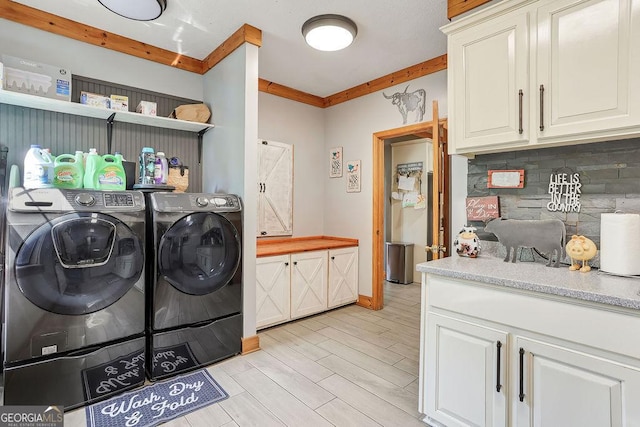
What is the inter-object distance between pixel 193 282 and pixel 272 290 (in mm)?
985

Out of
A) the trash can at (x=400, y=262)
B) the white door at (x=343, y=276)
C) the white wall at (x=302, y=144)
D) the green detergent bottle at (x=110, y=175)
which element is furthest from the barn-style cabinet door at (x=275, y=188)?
the trash can at (x=400, y=262)

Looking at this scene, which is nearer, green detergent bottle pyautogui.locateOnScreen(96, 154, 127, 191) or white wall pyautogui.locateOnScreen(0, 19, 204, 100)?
green detergent bottle pyautogui.locateOnScreen(96, 154, 127, 191)

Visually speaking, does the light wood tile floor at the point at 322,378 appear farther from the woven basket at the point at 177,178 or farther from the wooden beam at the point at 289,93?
the wooden beam at the point at 289,93

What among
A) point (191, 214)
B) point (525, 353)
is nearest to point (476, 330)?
point (525, 353)

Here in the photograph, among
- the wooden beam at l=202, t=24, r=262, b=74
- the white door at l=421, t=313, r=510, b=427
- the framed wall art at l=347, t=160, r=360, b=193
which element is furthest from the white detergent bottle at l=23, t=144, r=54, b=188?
the framed wall art at l=347, t=160, r=360, b=193

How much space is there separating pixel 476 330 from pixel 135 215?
2088 millimetres

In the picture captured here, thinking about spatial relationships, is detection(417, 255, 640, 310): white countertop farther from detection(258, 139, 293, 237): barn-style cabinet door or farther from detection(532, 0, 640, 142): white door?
detection(258, 139, 293, 237): barn-style cabinet door

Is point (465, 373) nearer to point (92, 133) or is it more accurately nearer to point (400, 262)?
point (92, 133)

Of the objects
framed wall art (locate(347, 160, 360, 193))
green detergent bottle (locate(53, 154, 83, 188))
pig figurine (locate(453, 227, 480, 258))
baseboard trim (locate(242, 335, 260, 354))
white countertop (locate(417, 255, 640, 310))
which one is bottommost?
baseboard trim (locate(242, 335, 260, 354))

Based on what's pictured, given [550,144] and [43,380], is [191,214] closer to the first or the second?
[43,380]

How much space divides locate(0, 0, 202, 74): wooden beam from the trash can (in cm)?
375

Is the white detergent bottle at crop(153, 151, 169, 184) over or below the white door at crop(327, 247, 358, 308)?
over

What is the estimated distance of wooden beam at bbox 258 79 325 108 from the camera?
144 inches

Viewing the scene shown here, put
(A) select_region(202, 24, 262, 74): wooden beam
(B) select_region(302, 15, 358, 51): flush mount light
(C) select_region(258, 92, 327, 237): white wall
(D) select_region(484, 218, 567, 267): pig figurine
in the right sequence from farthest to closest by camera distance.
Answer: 1. (C) select_region(258, 92, 327, 237): white wall
2. (A) select_region(202, 24, 262, 74): wooden beam
3. (B) select_region(302, 15, 358, 51): flush mount light
4. (D) select_region(484, 218, 567, 267): pig figurine
